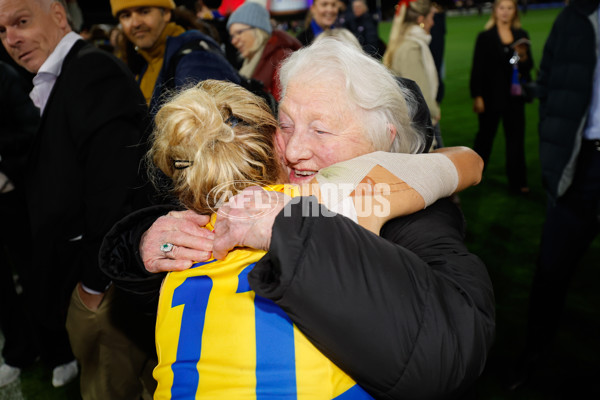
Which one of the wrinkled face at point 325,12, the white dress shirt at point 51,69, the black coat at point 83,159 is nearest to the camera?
the black coat at point 83,159

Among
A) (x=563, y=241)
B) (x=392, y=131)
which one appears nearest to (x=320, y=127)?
(x=392, y=131)

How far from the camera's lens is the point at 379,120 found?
137 cm

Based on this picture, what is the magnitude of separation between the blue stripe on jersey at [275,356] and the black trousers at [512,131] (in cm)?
482

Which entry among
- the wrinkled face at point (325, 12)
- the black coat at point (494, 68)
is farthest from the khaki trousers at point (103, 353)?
the black coat at point (494, 68)

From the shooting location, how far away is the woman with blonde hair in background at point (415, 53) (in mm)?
4211

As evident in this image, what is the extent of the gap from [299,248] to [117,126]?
1.40 meters

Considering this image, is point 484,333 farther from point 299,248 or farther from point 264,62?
point 264,62

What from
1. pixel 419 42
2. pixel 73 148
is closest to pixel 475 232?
pixel 419 42

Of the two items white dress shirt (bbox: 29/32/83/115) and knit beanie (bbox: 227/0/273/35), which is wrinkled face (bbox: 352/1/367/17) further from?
white dress shirt (bbox: 29/32/83/115)

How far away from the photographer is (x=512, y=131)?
5.05 m

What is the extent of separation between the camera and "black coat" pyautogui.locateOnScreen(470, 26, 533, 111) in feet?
16.1

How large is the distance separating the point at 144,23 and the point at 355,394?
2722 millimetres

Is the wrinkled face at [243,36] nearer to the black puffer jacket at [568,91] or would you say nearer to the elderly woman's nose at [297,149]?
the black puffer jacket at [568,91]

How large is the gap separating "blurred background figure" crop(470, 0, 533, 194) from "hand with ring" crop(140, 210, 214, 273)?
15.1 ft
